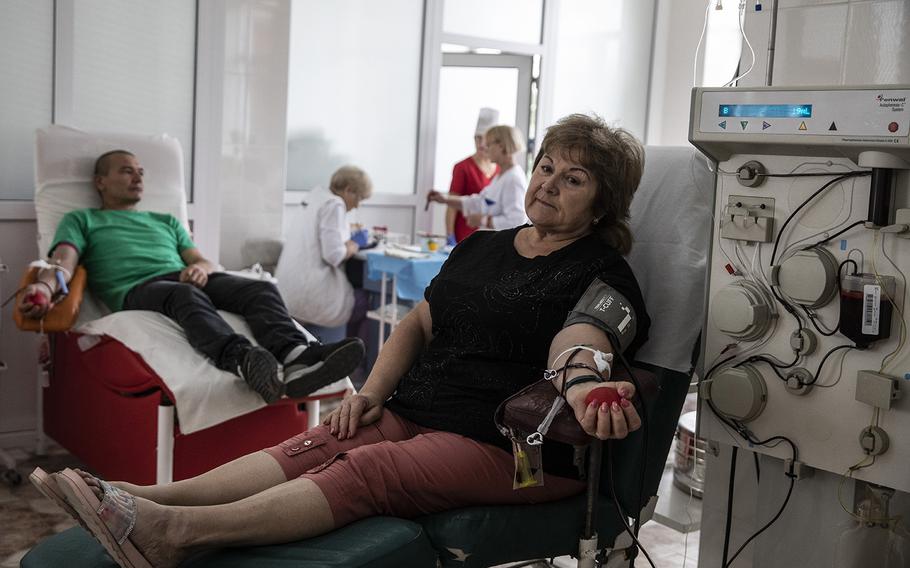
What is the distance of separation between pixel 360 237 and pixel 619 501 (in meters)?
2.97

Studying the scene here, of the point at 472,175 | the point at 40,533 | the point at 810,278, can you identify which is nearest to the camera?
the point at 810,278

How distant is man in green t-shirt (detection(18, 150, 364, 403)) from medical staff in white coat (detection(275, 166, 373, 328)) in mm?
960

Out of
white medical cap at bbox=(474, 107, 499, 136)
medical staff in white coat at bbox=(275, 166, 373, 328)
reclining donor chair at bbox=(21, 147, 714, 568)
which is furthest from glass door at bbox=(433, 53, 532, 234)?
reclining donor chair at bbox=(21, 147, 714, 568)

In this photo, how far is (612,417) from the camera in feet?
5.04

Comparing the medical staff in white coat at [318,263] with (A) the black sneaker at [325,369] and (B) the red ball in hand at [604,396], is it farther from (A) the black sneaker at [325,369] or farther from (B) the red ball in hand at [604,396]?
(B) the red ball in hand at [604,396]

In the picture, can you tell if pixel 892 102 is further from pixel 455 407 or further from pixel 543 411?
pixel 455 407

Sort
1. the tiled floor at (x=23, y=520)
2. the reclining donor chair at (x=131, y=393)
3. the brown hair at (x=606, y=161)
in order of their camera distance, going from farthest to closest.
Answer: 1. the reclining donor chair at (x=131, y=393)
2. the tiled floor at (x=23, y=520)
3. the brown hair at (x=606, y=161)

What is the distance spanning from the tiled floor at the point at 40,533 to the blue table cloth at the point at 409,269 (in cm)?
161

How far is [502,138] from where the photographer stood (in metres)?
4.91

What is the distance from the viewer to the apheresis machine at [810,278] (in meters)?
1.71

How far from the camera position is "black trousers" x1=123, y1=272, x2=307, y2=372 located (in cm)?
280

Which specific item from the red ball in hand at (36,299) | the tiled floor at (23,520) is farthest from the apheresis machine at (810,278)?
the red ball in hand at (36,299)

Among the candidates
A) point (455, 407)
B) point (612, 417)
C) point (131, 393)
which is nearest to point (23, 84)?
point (131, 393)

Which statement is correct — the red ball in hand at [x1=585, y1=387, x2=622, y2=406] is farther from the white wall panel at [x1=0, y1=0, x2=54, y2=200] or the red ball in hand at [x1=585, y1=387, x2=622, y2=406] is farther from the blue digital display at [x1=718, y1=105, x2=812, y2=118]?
the white wall panel at [x1=0, y1=0, x2=54, y2=200]
